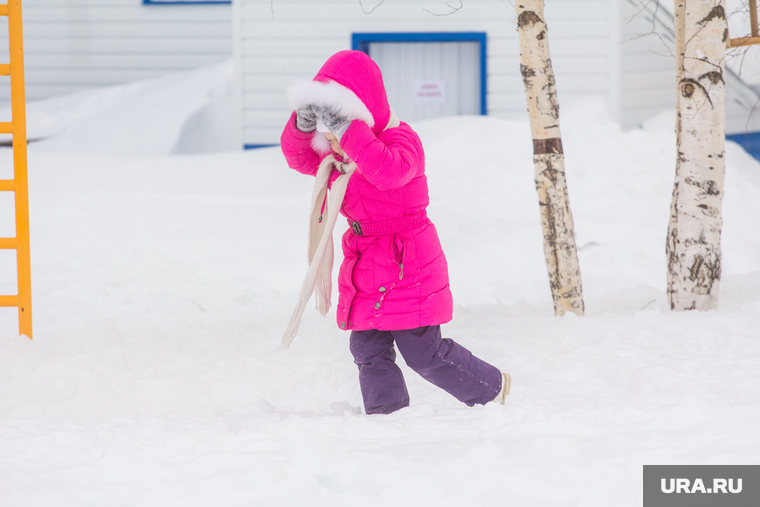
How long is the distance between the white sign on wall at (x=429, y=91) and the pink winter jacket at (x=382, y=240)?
7319 mm

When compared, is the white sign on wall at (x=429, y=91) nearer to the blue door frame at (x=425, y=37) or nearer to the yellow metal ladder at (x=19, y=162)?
the blue door frame at (x=425, y=37)

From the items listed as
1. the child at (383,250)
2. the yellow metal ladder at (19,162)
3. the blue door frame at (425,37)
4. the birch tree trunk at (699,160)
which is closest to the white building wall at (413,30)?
the blue door frame at (425,37)

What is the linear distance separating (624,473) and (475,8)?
8.54m

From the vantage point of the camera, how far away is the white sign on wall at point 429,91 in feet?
31.6

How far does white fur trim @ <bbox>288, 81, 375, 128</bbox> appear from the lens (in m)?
2.29

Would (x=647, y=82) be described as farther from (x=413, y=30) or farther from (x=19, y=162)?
(x=19, y=162)

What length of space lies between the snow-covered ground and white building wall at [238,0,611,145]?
1.26 m

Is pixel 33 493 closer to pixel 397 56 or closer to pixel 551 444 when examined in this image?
pixel 551 444

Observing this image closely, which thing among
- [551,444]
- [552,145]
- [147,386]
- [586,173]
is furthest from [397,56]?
[551,444]

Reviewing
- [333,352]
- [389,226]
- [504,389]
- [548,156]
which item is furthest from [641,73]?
[389,226]

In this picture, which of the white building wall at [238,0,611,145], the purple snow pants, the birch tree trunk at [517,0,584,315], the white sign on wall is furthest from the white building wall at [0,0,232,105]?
the purple snow pants

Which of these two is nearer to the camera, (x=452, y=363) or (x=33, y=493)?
(x=33, y=493)

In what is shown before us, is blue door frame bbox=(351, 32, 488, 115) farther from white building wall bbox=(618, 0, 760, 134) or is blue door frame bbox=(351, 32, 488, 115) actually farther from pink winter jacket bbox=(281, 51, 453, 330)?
pink winter jacket bbox=(281, 51, 453, 330)

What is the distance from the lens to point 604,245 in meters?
6.13
